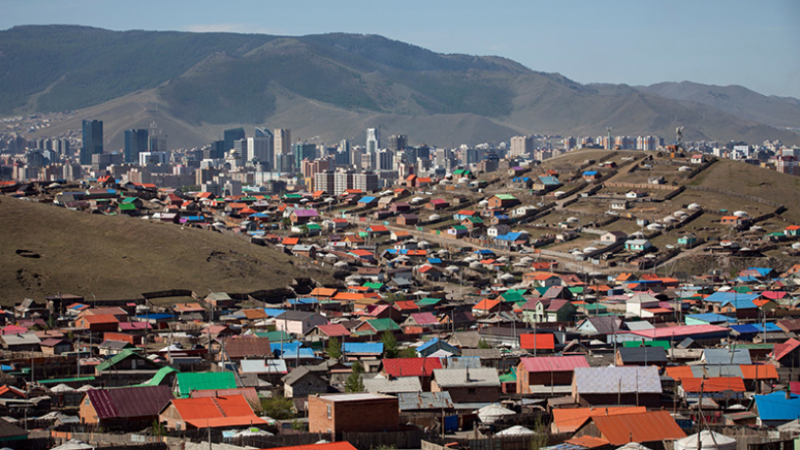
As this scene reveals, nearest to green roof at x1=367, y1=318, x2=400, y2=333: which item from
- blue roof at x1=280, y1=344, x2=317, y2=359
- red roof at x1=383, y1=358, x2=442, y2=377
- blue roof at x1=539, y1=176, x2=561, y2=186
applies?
blue roof at x1=280, y1=344, x2=317, y2=359

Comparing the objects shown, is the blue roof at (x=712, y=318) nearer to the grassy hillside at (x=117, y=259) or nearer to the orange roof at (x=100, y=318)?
the grassy hillside at (x=117, y=259)

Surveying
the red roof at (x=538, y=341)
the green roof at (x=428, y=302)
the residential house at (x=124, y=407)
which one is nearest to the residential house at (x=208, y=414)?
the residential house at (x=124, y=407)

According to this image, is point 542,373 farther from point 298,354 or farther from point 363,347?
point 363,347

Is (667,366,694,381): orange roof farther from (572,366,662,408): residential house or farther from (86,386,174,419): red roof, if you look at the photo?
(86,386,174,419): red roof

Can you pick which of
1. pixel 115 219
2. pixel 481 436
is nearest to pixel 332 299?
pixel 115 219

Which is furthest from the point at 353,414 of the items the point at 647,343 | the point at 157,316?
the point at 157,316

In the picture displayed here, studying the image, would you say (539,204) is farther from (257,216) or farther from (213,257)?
(213,257)
